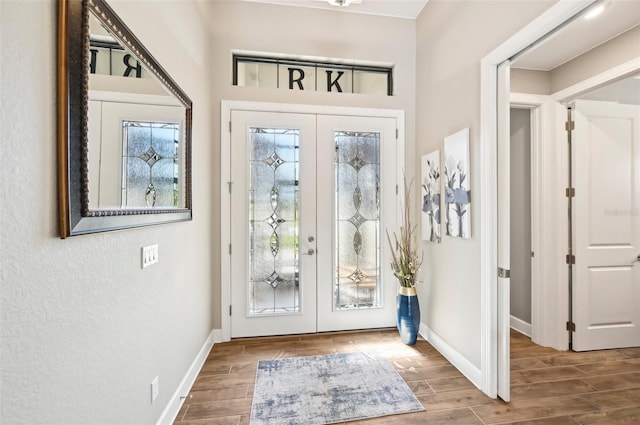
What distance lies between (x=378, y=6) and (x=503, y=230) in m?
2.46

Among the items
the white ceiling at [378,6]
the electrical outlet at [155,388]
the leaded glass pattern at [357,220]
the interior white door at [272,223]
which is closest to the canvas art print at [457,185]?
the leaded glass pattern at [357,220]

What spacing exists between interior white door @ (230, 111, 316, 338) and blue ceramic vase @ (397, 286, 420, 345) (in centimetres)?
88

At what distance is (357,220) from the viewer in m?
2.96

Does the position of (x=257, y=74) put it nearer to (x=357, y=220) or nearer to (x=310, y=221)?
(x=310, y=221)

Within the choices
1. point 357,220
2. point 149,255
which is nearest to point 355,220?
point 357,220

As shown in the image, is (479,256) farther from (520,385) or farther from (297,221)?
(297,221)

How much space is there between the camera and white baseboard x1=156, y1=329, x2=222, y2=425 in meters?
1.66

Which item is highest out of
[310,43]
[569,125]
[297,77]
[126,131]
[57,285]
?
[310,43]

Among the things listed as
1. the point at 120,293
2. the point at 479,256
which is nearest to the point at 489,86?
the point at 479,256

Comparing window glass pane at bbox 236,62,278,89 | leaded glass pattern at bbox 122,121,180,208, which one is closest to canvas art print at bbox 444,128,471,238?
window glass pane at bbox 236,62,278,89

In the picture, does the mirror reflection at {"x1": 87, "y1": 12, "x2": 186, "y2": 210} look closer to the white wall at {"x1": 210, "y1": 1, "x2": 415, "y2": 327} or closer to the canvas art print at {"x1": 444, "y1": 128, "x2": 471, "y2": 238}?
the white wall at {"x1": 210, "y1": 1, "x2": 415, "y2": 327}

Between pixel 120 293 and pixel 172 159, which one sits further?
pixel 172 159

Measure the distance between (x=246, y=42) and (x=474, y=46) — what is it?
2029 mm

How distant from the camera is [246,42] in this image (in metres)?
2.76
